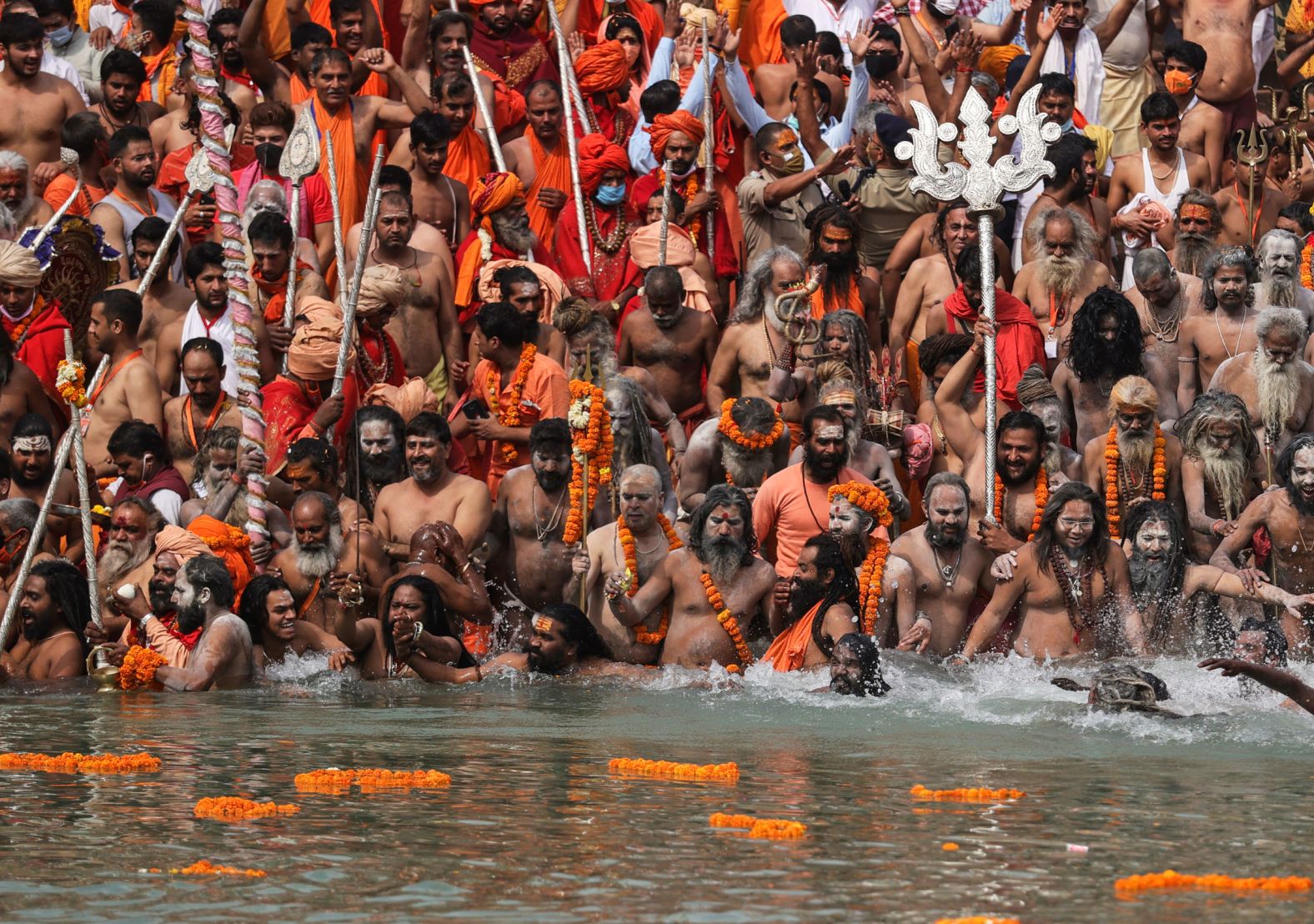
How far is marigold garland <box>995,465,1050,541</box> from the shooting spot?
11305 millimetres

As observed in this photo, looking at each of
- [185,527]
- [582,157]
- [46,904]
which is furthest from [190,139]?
[46,904]

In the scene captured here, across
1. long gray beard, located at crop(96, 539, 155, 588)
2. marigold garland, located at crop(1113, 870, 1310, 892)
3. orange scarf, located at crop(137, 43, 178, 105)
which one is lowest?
marigold garland, located at crop(1113, 870, 1310, 892)

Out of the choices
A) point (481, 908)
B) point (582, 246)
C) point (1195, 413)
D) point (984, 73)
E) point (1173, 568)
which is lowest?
point (481, 908)

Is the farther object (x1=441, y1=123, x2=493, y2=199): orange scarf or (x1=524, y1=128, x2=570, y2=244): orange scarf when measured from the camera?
(x1=441, y1=123, x2=493, y2=199): orange scarf

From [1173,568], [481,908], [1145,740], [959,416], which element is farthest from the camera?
[959,416]

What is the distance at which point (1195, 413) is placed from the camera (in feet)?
37.7

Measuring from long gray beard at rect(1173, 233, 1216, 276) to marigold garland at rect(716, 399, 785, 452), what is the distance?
248 cm

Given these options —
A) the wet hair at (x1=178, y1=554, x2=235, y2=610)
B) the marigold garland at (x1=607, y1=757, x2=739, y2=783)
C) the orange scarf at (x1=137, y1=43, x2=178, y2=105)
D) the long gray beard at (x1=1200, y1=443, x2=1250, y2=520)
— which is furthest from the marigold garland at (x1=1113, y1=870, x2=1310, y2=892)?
the orange scarf at (x1=137, y1=43, x2=178, y2=105)

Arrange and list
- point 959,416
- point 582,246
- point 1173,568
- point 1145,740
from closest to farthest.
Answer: point 1145,740 < point 1173,568 < point 959,416 < point 582,246

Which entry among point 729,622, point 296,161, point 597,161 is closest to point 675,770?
point 729,622

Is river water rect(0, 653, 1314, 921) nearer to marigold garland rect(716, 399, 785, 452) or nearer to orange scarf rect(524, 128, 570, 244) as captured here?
marigold garland rect(716, 399, 785, 452)

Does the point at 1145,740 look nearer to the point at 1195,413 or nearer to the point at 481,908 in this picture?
the point at 1195,413

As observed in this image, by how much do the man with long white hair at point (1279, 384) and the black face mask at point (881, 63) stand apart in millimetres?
3148

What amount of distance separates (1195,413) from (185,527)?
193 inches
